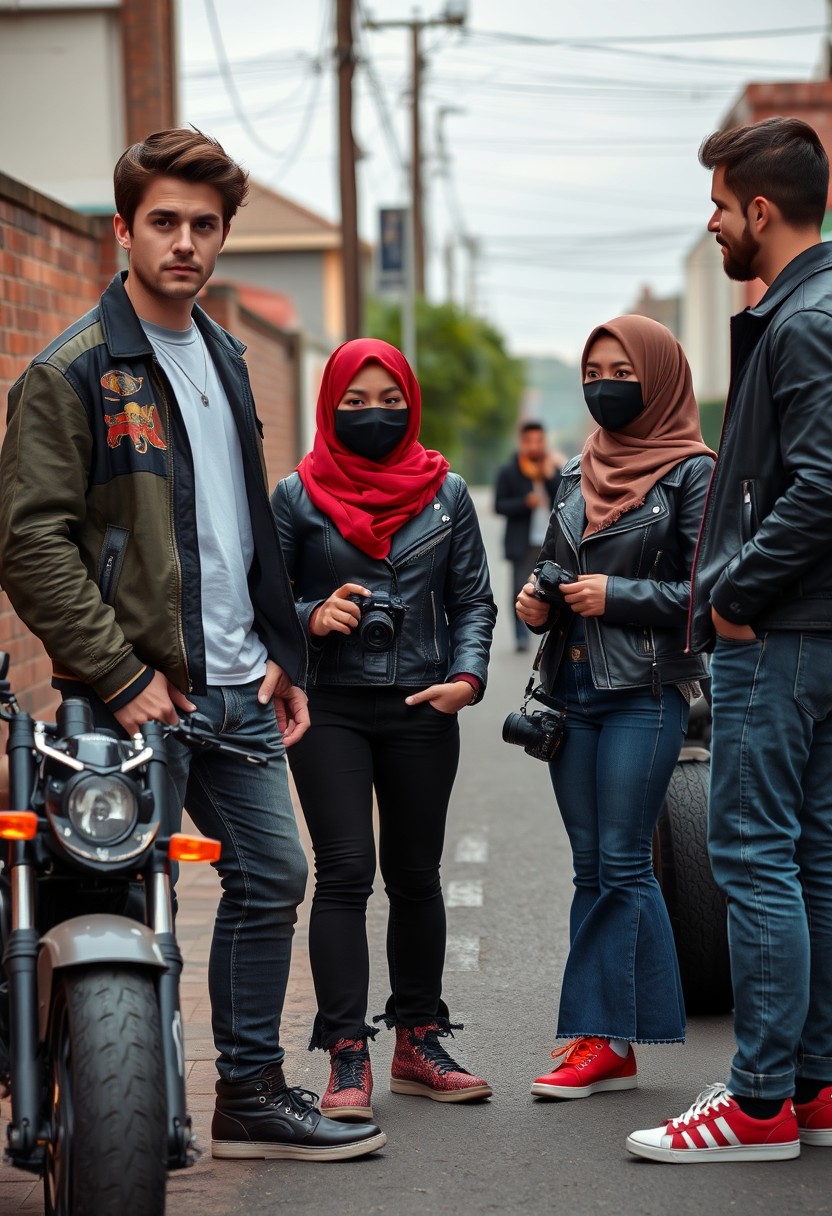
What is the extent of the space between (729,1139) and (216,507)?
6.00 ft

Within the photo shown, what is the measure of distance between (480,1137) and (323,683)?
3.82 feet

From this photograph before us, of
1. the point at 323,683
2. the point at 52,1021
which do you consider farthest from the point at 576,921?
the point at 52,1021

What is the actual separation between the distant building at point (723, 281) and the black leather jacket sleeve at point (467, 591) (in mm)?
6342

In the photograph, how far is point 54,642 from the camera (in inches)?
135

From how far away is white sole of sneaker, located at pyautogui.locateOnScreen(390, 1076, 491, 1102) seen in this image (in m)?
4.22

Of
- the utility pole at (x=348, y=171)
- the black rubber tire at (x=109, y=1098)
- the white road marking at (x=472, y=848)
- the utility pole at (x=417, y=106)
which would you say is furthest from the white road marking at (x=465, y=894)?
the utility pole at (x=417, y=106)

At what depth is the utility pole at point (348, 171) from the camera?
63.8 ft

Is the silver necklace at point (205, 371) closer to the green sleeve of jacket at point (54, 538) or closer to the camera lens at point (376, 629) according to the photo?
the green sleeve of jacket at point (54, 538)

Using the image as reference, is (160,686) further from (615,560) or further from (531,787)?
(531,787)

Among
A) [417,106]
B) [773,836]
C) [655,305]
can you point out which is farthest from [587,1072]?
[655,305]

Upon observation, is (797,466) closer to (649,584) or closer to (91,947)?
(649,584)

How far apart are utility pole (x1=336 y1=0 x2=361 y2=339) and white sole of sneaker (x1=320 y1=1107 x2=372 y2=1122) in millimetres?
15745

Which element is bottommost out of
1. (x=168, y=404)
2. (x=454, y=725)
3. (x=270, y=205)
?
(x=454, y=725)

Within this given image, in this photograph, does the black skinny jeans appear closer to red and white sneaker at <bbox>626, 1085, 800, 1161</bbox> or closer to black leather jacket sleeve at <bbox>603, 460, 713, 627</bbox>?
black leather jacket sleeve at <bbox>603, 460, 713, 627</bbox>
